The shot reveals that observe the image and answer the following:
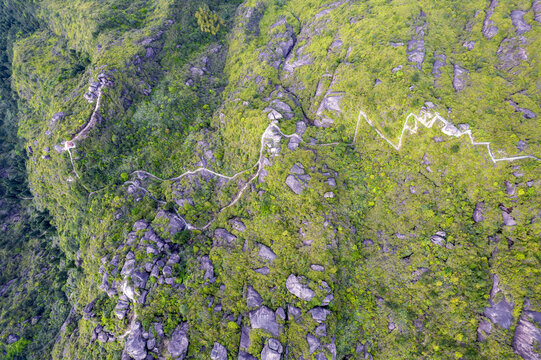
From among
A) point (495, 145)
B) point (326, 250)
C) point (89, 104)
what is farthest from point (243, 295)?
point (89, 104)

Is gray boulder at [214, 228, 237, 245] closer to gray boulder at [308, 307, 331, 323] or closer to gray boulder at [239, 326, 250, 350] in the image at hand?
gray boulder at [239, 326, 250, 350]

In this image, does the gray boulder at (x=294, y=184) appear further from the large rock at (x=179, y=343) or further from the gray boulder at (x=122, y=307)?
the gray boulder at (x=122, y=307)

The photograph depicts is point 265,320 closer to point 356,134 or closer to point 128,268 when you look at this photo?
point 128,268

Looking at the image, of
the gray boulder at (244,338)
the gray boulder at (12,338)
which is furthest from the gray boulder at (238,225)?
the gray boulder at (12,338)

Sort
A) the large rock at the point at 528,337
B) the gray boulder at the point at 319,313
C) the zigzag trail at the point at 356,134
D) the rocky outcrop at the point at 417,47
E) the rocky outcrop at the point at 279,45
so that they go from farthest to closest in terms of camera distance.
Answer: the rocky outcrop at the point at 279,45, the rocky outcrop at the point at 417,47, the zigzag trail at the point at 356,134, the gray boulder at the point at 319,313, the large rock at the point at 528,337

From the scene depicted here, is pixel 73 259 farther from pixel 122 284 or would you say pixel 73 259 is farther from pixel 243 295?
pixel 243 295

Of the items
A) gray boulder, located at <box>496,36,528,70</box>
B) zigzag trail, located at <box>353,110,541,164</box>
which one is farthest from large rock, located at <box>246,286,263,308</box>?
gray boulder, located at <box>496,36,528,70</box>

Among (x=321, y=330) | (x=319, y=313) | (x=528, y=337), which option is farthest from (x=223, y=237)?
(x=528, y=337)
